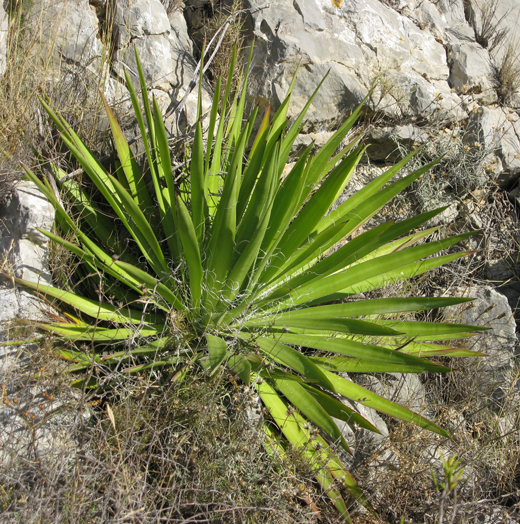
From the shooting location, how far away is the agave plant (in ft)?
5.93

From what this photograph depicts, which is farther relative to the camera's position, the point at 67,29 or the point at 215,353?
the point at 67,29

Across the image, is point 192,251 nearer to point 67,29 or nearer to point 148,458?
point 148,458

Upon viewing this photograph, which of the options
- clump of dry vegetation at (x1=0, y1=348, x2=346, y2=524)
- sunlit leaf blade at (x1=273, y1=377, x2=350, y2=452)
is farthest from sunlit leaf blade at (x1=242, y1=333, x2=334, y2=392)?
clump of dry vegetation at (x1=0, y1=348, x2=346, y2=524)

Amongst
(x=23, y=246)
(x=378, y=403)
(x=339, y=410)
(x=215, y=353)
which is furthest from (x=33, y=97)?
Answer: (x=378, y=403)

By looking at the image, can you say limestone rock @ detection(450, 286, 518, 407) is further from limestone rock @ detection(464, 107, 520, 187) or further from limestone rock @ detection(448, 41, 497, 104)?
limestone rock @ detection(448, 41, 497, 104)

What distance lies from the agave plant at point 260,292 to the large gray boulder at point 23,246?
0.36 ft

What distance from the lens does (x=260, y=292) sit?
7.21 feet

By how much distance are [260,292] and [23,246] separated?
4.01ft

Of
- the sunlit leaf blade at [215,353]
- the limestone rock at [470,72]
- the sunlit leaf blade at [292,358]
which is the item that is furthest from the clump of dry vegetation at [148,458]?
the limestone rock at [470,72]

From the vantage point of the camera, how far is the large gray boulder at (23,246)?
1.97 m

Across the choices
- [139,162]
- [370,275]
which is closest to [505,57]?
[370,275]

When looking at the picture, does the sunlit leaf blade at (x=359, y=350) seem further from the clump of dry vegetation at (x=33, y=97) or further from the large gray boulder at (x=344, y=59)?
the large gray boulder at (x=344, y=59)

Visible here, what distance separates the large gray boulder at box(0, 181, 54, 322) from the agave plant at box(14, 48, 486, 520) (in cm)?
11

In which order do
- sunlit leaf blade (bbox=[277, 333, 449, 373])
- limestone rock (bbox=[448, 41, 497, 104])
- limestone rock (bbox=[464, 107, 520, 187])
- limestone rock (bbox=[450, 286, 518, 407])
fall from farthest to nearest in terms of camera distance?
1. limestone rock (bbox=[448, 41, 497, 104])
2. limestone rock (bbox=[464, 107, 520, 187])
3. limestone rock (bbox=[450, 286, 518, 407])
4. sunlit leaf blade (bbox=[277, 333, 449, 373])
